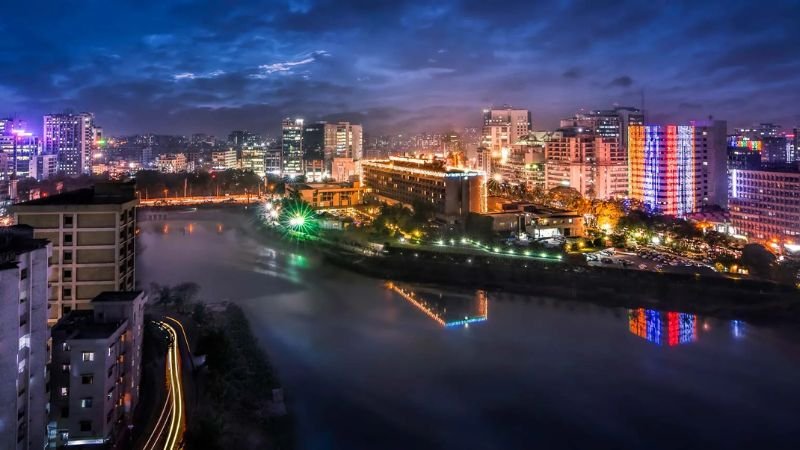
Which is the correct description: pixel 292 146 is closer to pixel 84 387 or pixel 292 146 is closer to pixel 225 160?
pixel 225 160

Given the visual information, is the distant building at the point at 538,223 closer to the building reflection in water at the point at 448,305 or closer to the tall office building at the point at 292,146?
the building reflection in water at the point at 448,305

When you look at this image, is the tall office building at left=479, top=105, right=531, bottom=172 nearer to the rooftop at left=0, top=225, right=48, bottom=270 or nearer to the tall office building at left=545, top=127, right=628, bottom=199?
the tall office building at left=545, top=127, right=628, bottom=199

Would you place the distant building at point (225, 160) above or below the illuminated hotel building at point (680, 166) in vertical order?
above

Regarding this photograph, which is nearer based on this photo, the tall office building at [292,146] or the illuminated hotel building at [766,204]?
the illuminated hotel building at [766,204]

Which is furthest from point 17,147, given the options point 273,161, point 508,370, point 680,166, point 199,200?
point 680,166

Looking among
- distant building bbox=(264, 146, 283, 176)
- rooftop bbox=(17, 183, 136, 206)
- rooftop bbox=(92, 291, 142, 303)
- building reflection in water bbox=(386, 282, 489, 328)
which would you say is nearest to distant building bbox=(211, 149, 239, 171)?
distant building bbox=(264, 146, 283, 176)

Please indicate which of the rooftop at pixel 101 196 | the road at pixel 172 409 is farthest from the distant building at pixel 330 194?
the road at pixel 172 409
